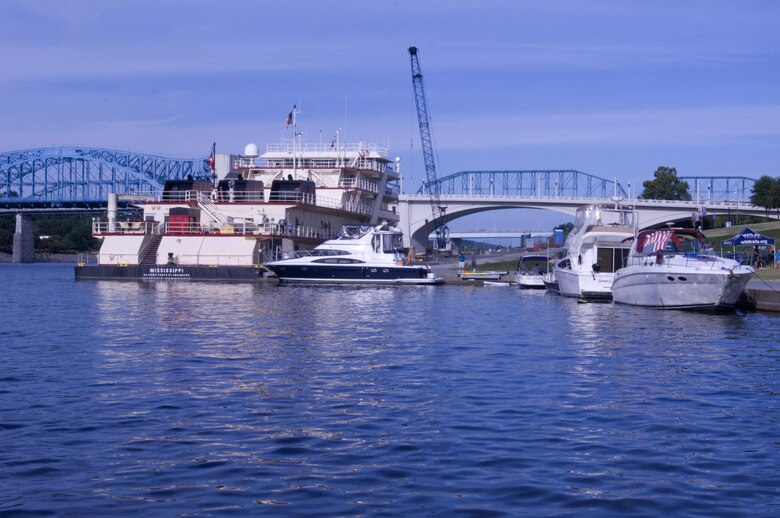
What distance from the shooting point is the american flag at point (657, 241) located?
35656mm

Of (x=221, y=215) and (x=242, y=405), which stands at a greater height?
(x=221, y=215)

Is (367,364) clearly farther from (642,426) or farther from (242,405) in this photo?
(642,426)

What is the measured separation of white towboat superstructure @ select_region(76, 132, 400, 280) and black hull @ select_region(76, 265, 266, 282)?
6 cm

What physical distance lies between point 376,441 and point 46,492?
4089 mm

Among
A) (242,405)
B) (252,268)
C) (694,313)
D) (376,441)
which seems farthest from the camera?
(252,268)

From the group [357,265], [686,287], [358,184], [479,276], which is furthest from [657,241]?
[358,184]

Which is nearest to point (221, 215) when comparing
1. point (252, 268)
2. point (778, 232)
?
point (252, 268)

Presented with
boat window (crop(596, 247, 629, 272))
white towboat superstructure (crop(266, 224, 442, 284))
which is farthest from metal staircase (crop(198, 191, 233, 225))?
boat window (crop(596, 247, 629, 272))

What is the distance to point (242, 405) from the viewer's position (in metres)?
14.2

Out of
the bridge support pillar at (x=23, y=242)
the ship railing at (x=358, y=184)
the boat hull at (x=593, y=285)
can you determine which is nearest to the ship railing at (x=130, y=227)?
the ship railing at (x=358, y=184)

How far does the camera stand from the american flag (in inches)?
1404

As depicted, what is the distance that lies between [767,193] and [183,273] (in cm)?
8421

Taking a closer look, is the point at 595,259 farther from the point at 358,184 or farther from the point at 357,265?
the point at 358,184

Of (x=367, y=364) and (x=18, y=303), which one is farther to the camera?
(x=18, y=303)
